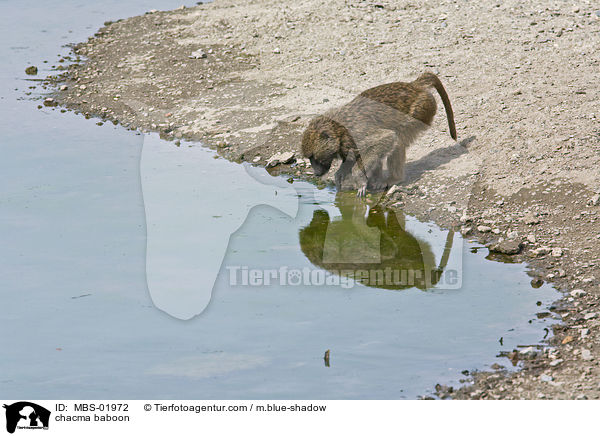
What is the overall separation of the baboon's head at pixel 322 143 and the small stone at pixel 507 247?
1.84 m

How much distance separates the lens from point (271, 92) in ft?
34.0

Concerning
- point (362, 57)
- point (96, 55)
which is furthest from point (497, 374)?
point (96, 55)

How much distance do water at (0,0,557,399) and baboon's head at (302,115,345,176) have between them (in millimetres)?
480

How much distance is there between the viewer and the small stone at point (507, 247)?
649 cm

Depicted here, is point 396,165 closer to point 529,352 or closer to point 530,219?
point 530,219

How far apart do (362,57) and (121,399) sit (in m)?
7.27

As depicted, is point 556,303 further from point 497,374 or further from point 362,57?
point 362,57

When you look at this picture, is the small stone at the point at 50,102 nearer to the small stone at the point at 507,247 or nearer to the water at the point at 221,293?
the water at the point at 221,293

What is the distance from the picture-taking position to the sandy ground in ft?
20.6

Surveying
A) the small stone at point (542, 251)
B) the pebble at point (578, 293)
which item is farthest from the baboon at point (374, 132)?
the pebble at point (578, 293)

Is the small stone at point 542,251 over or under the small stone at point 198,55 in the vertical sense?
under

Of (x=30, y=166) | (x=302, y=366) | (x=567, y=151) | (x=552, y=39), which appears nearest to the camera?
(x=302, y=366)

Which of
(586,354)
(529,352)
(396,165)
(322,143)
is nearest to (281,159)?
(322,143)
